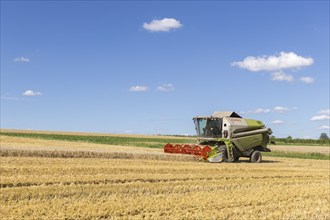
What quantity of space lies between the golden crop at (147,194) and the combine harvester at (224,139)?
5353 mm

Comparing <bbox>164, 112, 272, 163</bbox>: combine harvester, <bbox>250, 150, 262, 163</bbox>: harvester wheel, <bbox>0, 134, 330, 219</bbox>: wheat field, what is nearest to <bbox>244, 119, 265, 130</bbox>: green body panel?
<bbox>164, 112, 272, 163</bbox>: combine harvester

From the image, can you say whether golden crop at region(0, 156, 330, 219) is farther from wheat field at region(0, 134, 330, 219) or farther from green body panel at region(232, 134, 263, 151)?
green body panel at region(232, 134, 263, 151)

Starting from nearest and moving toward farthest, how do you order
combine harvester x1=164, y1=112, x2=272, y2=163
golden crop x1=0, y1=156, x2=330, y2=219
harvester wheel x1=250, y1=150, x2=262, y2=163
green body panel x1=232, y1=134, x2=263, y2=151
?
1. golden crop x1=0, y1=156, x2=330, y2=219
2. combine harvester x1=164, y1=112, x2=272, y2=163
3. green body panel x1=232, y1=134, x2=263, y2=151
4. harvester wheel x1=250, y1=150, x2=262, y2=163

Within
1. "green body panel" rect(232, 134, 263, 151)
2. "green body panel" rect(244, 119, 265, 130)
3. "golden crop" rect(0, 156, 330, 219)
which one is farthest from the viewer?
"green body panel" rect(244, 119, 265, 130)

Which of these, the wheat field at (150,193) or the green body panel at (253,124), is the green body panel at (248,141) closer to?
the green body panel at (253,124)

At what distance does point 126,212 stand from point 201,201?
2089 millimetres

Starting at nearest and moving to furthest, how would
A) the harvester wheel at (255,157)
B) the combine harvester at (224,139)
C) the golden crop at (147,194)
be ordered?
1. the golden crop at (147,194)
2. the combine harvester at (224,139)
3. the harvester wheel at (255,157)

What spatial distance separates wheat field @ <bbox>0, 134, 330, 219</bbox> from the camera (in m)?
7.93

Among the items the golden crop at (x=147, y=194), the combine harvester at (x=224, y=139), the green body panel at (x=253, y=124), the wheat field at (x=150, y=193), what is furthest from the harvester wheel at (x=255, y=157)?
the golden crop at (x=147, y=194)

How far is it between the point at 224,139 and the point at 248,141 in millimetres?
1916

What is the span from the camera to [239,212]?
846 cm

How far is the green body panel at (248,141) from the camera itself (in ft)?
69.5

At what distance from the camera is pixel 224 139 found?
20.6 metres

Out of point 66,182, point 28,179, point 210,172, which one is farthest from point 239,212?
point 210,172
